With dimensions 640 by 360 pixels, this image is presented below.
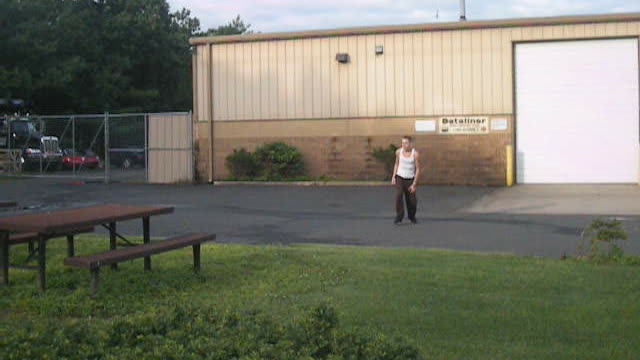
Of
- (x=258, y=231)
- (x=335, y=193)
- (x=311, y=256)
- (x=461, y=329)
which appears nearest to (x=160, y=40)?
(x=335, y=193)

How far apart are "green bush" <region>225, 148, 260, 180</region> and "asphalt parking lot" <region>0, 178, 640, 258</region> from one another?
3.69ft

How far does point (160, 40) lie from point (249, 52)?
992 inches

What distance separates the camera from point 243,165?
27656 millimetres

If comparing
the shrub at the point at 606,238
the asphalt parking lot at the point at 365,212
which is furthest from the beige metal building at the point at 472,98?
the shrub at the point at 606,238

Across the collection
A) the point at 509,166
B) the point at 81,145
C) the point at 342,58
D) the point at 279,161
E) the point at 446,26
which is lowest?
the point at 509,166

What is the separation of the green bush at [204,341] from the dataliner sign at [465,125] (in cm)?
2099

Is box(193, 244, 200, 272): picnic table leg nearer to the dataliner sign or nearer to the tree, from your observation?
the dataliner sign

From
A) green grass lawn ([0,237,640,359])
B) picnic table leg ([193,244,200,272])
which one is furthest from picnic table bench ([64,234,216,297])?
green grass lawn ([0,237,640,359])

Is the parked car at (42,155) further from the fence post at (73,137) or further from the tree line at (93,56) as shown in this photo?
the tree line at (93,56)

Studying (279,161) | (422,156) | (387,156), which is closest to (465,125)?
(422,156)

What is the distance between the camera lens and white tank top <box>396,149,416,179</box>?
16.4 metres

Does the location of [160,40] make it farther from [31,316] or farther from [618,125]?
[31,316]

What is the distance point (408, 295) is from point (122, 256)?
2807mm

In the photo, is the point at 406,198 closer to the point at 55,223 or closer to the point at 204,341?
the point at 55,223
